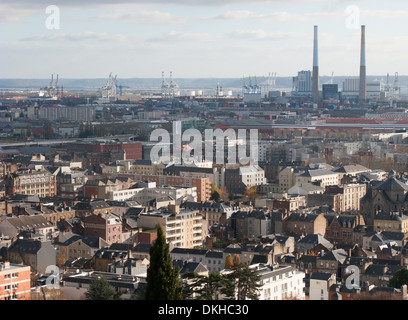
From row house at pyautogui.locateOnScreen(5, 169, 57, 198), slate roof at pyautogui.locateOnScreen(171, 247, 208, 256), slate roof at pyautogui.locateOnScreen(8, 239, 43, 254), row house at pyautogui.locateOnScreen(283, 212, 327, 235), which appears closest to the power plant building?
row house at pyautogui.locateOnScreen(5, 169, 57, 198)

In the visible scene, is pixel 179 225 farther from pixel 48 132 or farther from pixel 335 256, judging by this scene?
pixel 48 132

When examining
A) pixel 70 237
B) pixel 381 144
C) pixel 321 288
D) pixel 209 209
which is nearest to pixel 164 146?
pixel 381 144

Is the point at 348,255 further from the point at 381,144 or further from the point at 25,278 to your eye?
the point at 381,144

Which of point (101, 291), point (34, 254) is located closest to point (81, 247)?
point (34, 254)

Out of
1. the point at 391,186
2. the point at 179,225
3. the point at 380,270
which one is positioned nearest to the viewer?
the point at 380,270

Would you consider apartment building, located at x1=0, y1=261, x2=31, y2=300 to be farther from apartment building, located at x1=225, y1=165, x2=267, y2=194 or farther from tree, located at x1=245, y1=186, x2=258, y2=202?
apartment building, located at x1=225, y1=165, x2=267, y2=194
